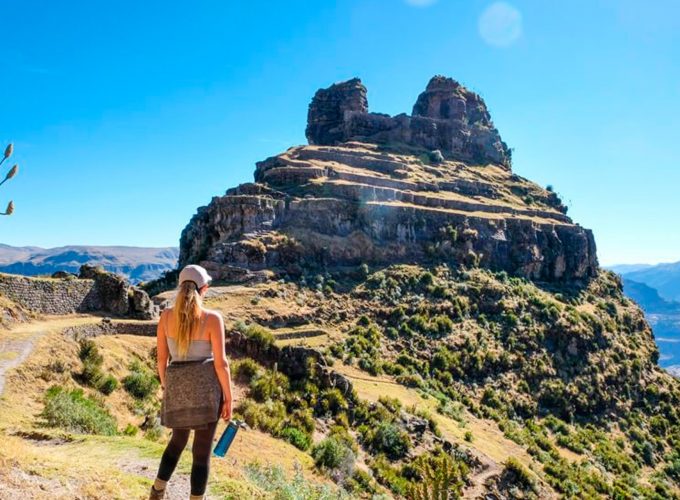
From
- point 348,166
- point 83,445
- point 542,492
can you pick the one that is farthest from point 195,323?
point 348,166

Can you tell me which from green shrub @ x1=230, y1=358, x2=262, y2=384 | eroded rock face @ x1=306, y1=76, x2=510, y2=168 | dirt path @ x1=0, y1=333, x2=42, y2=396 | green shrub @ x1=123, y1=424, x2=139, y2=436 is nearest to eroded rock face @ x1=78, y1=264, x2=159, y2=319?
dirt path @ x1=0, y1=333, x2=42, y2=396

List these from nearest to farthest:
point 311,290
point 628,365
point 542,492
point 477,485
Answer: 1. point 477,485
2. point 542,492
3. point 311,290
4. point 628,365

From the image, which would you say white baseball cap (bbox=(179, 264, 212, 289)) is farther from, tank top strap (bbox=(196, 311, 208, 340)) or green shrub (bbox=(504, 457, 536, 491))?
green shrub (bbox=(504, 457, 536, 491))

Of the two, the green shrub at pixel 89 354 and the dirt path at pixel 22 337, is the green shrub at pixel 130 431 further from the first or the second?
the green shrub at pixel 89 354

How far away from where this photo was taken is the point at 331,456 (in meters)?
13.5

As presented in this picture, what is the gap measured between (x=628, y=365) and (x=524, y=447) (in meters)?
26.5

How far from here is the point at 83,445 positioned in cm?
800

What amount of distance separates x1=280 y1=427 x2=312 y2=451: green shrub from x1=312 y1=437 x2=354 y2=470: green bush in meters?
0.36

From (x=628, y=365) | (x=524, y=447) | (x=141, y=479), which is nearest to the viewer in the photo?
A: (x=141, y=479)

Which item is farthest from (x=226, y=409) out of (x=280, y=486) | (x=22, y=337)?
(x=22, y=337)

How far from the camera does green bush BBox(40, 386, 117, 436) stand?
9.61m

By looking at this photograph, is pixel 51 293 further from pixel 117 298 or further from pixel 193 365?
pixel 193 365

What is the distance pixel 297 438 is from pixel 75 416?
21.6ft

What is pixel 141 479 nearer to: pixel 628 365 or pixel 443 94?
pixel 628 365
